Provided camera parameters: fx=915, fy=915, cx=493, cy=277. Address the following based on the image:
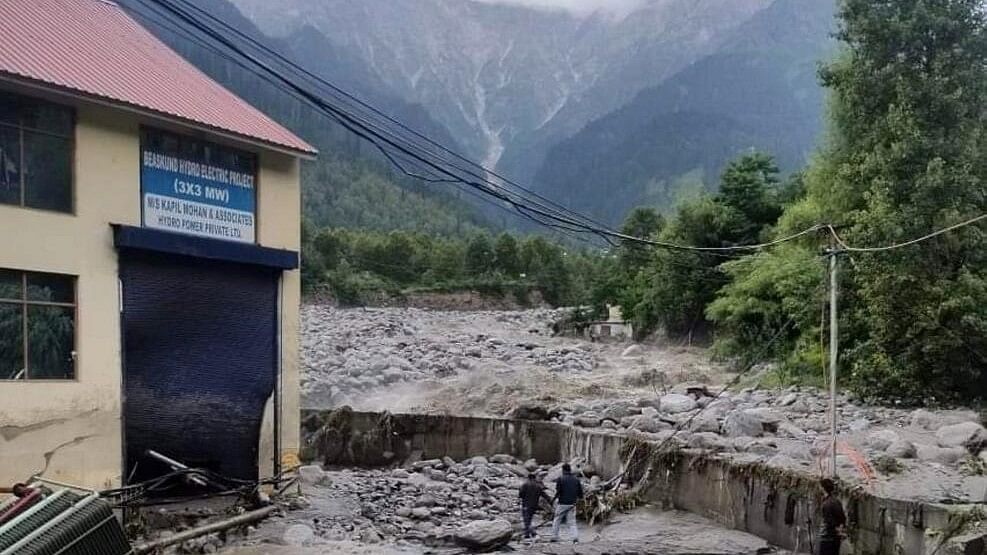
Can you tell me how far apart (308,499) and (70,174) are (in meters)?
7.18

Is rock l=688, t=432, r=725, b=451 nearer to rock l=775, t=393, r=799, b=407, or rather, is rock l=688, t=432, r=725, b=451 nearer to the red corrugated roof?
rock l=775, t=393, r=799, b=407

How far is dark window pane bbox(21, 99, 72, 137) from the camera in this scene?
1242cm

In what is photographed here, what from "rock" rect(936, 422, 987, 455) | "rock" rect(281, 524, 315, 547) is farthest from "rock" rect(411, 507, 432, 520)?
"rock" rect(936, 422, 987, 455)

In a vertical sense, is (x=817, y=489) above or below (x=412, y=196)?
below

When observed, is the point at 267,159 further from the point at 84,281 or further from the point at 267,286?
the point at 84,281

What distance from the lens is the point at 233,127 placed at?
14734 millimetres

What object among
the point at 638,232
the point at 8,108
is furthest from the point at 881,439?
the point at 638,232

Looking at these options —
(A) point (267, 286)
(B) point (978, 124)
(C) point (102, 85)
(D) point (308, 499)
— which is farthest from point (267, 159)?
(B) point (978, 124)

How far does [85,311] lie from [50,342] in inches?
23.9

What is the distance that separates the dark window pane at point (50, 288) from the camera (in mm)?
12328

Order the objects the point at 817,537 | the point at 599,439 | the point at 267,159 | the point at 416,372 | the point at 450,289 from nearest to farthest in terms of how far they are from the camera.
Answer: the point at 817,537 < the point at 267,159 < the point at 599,439 < the point at 416,372 < the point at 450,289

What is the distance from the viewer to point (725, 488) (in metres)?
15.2

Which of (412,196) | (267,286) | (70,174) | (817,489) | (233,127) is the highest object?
(412,196)

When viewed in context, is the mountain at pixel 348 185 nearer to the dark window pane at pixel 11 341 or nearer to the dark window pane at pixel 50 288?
the dark window pane at pixel 50 288
